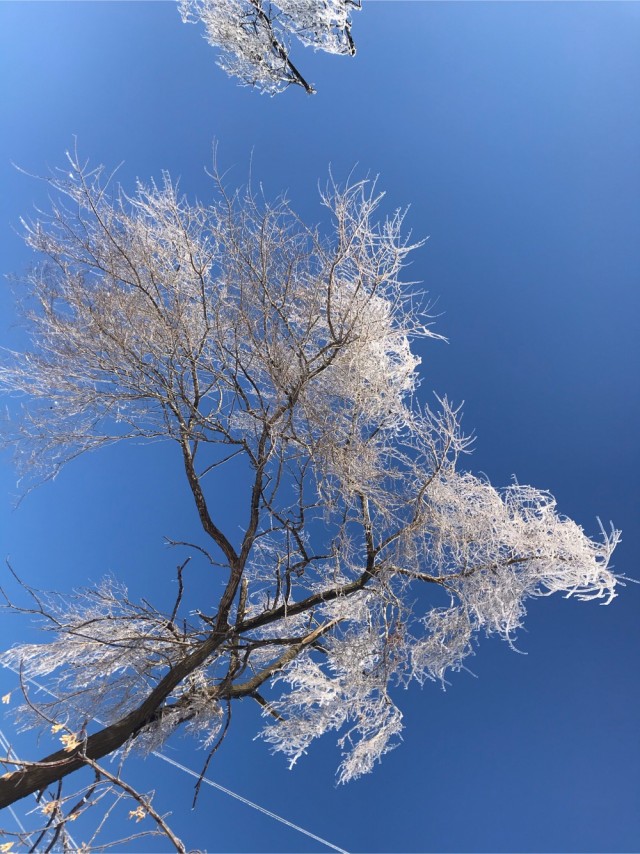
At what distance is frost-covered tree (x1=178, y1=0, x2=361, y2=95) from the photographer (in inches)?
192

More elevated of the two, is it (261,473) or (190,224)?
(190,224)

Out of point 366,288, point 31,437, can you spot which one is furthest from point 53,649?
point 366,288

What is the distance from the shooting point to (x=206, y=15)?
5.20 metres

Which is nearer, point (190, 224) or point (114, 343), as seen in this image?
point (114, 343)

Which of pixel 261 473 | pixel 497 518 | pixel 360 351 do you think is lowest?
pixel 261 473

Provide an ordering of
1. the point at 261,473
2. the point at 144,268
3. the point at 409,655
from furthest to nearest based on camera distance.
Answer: the point at 409,655 < the point at 144,268 < the point at 261,473

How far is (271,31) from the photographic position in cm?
504

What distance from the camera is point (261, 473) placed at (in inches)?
201

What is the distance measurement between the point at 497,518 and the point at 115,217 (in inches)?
165

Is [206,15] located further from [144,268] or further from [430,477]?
[430,477]

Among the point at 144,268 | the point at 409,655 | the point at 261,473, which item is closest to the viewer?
the point at 261,473

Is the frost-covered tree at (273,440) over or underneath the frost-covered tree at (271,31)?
underneath

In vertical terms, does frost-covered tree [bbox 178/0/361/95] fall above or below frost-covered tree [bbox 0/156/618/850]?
above

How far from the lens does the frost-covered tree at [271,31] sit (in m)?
4.87
